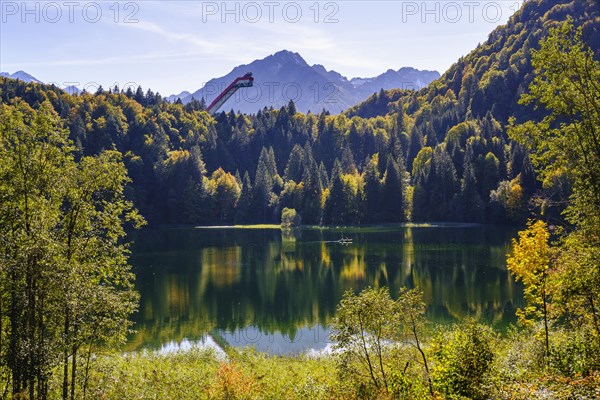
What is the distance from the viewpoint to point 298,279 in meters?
56.6

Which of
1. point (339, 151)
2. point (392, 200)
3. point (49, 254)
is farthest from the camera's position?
point (339, 151)

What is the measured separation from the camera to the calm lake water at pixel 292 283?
37.9 metres

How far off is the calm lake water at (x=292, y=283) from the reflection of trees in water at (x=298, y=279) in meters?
0.09

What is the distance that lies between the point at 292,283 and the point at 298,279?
2.01 metres

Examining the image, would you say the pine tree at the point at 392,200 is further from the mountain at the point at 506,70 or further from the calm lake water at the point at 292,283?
the mountain at the point at 506,70

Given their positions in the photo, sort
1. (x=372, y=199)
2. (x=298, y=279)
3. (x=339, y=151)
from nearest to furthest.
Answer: (x=298, y=279) < (x=372, y=199) < (x=339, y=151)

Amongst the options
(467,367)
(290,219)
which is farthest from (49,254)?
(290,219)

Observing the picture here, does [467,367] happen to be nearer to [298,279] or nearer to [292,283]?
[292,283]

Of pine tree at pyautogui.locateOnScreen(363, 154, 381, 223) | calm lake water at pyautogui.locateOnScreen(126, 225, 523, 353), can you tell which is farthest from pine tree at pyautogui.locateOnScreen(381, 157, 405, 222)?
calm lake water at pyautogui.locateOnScreen(126, 225, 523, 353)

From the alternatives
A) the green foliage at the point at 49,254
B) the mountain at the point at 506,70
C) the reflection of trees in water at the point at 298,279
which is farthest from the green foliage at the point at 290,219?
the green foliage at the point at 49,254

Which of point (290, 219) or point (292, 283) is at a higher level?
point (290, 219)

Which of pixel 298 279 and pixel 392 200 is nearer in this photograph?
pixel 298 279

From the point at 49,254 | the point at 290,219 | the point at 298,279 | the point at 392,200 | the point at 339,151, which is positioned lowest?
the point at 298,279

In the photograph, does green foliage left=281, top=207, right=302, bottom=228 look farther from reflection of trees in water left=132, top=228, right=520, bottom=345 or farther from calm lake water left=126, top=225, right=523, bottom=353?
reflection of trees in water left=132, top=228, right=520, bottom=345
